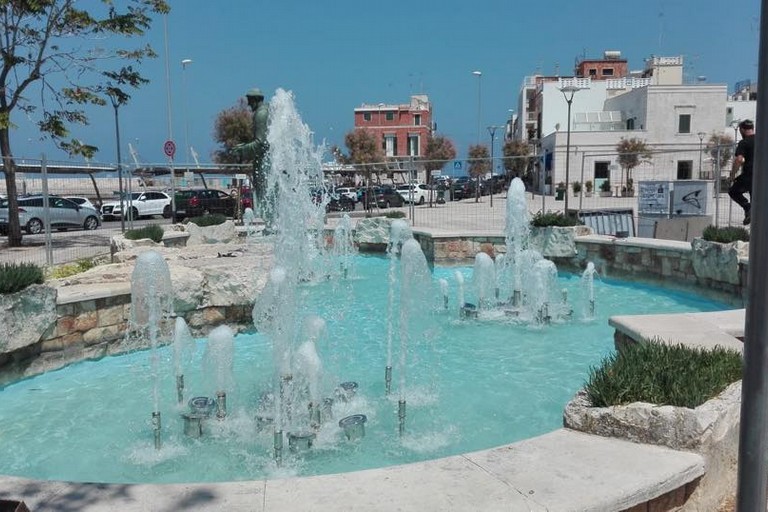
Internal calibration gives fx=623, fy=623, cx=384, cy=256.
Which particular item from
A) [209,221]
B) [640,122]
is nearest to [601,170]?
[640,122]

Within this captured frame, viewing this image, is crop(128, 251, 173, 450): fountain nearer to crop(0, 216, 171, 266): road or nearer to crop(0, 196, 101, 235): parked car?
crop(0, 216, 171, 266): road

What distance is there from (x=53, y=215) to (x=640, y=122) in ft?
143

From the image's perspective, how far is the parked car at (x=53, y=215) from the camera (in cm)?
1936

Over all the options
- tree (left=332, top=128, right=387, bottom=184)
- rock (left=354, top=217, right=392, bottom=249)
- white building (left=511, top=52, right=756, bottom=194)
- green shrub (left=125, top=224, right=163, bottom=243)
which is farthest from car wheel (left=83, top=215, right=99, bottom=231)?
tree (left=332, top=128, right=387, bottom=184)

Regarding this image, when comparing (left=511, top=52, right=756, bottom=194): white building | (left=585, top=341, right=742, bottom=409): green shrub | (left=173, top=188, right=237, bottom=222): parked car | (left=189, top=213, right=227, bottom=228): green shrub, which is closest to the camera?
(left=585, top=341, right=742, bottom=409): green shrub

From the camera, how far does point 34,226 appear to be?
19.9 metres

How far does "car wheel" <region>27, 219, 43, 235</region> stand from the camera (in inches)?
777

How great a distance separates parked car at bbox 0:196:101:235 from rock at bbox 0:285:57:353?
14.3 metres

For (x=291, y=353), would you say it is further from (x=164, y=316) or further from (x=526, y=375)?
(x=164, y=316)

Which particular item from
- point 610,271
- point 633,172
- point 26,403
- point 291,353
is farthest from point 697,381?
point 633,172

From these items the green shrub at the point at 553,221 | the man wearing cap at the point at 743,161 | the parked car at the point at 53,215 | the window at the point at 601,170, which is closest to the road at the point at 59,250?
the parked car at the point at 53,215

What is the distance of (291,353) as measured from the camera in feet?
17.5

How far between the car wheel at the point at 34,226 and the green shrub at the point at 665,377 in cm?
2040

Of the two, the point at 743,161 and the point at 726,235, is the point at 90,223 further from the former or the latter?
the point at 743,161
